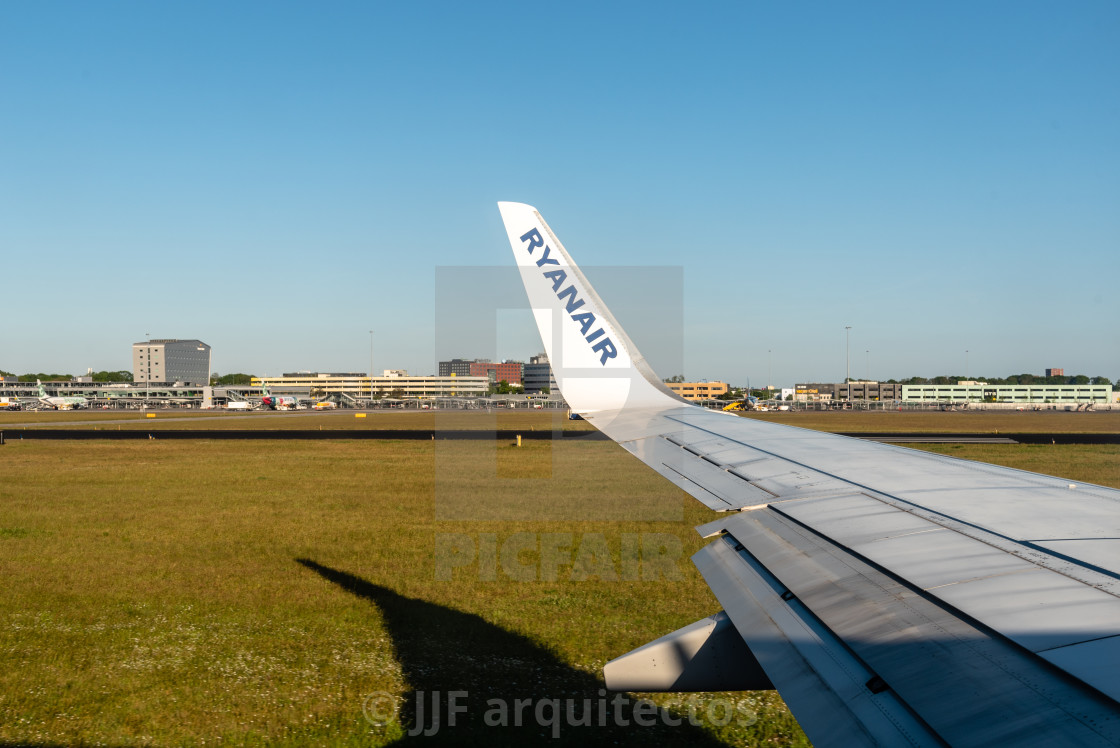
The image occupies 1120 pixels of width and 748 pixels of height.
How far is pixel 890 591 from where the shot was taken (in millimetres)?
2385

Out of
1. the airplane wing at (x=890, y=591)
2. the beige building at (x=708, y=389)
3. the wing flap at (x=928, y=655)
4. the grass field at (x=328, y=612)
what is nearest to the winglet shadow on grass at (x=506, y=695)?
the grass field at (x=328, y=612)

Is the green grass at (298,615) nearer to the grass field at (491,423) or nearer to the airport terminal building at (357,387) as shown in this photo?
the grass field at (491,423)

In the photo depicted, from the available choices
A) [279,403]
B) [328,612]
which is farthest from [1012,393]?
[328,612]

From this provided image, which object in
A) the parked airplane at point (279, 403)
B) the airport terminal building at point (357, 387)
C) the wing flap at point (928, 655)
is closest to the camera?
the wing flap at point (928, 655)

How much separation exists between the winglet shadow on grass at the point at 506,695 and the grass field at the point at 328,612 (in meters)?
0.03

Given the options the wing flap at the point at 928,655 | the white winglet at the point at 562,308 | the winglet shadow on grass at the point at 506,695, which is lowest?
the winglet shadow on grass at the point at 506,695

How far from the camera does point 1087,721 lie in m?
1.46

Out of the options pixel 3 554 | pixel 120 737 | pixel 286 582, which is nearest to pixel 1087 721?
pixel 120 737

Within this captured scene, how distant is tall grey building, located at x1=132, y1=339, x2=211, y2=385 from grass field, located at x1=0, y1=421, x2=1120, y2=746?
174 meters

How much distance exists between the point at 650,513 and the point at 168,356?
184622 millimetres

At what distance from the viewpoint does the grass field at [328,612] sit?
600 centimetres

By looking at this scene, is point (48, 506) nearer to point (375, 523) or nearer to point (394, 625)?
point (375, 523)

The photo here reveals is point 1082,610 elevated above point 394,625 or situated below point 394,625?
above

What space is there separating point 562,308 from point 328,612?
223 inches
